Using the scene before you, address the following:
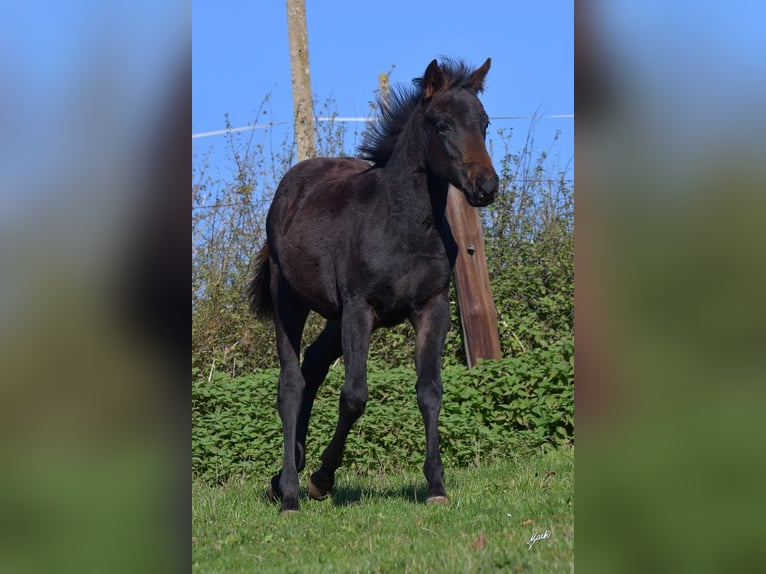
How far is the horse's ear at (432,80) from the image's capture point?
6.14 meters

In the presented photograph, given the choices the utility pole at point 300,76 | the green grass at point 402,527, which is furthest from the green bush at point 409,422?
the utility pole at point 300,76

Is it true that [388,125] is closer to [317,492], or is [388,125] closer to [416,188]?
[416,188]

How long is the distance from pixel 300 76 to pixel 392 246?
824 cm

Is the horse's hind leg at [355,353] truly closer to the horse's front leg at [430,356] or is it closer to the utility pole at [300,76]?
the horse's front leg at [430,356]

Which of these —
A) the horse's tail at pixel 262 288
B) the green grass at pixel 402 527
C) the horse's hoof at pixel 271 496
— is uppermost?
the horse's tail at pixel 262 288

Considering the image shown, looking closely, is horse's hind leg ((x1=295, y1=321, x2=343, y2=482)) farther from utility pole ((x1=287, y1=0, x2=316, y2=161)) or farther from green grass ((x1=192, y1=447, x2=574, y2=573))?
utility pole ((x1=287, y1=0, x2=316, y2=161))

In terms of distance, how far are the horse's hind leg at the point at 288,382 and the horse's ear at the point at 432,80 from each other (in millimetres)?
1984

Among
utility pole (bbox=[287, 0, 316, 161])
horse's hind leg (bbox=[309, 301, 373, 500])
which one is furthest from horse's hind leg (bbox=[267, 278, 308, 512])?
utility pole (bbox=[287, 0, 316, 161])

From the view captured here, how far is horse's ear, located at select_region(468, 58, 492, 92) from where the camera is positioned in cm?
626

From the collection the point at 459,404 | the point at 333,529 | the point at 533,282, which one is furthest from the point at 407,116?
the point at 533,282

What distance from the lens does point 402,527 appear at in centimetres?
514
